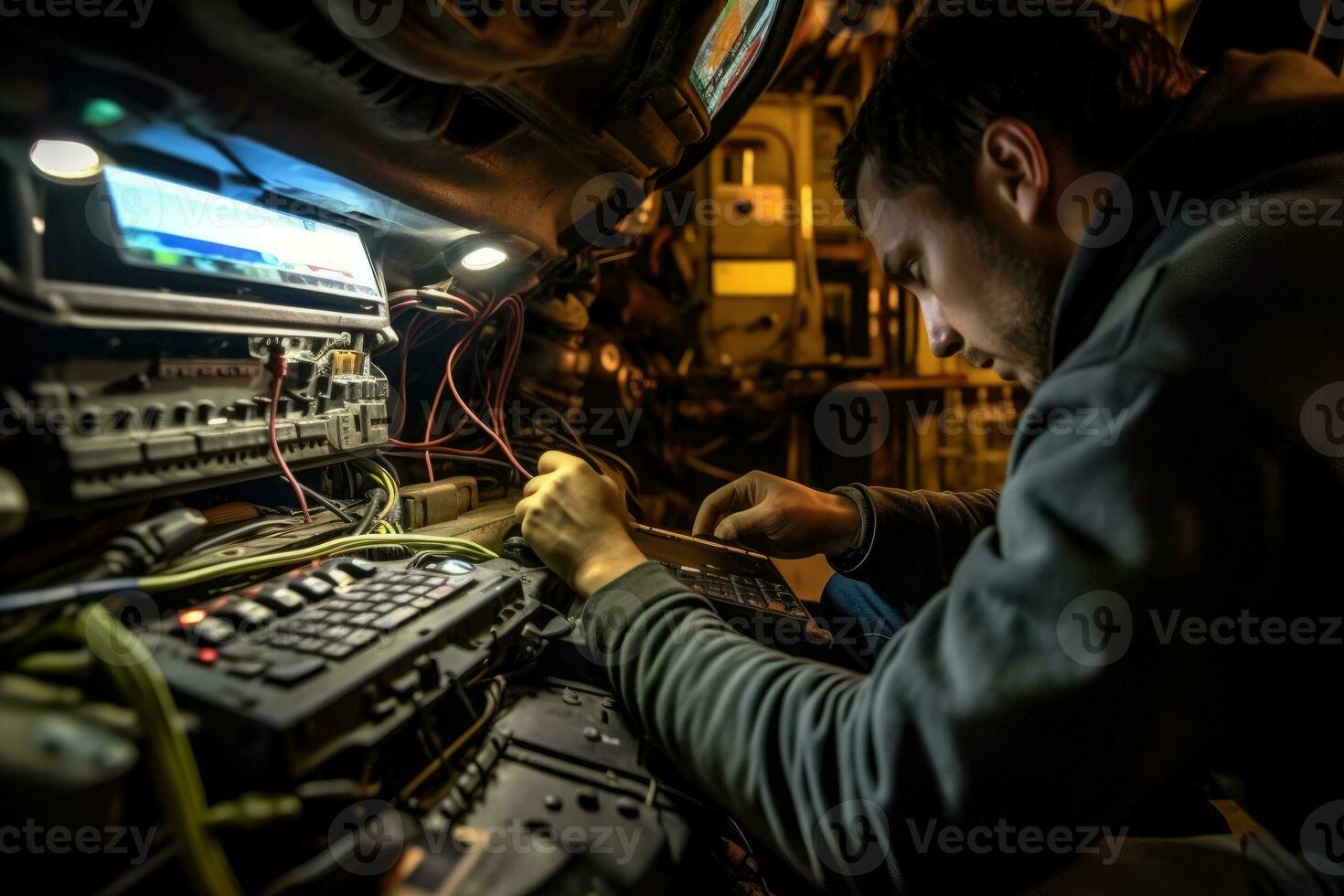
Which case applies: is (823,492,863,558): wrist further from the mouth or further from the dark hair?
the dark hair

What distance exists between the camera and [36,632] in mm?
429

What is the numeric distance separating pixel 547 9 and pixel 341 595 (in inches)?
25.6

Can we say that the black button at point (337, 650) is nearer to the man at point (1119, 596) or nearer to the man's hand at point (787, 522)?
the man at point (1119, 596)

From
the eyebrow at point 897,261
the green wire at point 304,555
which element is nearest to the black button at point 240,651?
the green wire at point 304,555

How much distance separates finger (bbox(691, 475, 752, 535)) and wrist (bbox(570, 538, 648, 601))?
444mm

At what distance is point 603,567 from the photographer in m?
0.74

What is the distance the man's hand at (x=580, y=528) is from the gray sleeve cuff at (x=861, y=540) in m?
0.56

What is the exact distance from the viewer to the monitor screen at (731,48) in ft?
3.49

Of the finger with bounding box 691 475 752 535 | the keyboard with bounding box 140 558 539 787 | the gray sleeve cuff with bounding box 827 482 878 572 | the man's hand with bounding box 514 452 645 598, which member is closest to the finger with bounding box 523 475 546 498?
the man's hand with bounding box 514 452 645 598

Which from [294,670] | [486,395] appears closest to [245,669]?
[294,670]

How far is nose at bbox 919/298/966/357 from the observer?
0.96 m

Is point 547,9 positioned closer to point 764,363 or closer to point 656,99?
point 656,99

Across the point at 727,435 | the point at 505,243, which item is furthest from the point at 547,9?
the point at 727,435

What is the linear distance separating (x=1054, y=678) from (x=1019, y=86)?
73 centimetres
